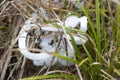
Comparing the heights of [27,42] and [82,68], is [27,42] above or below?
above

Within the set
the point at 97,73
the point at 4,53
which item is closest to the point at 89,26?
the point at 97,73

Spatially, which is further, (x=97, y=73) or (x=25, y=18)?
(x=25, y=18)

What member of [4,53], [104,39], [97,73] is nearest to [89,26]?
[104,39]

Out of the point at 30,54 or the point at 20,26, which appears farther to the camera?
the point at 20,26

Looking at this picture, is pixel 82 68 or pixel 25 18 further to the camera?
pixel 25 18

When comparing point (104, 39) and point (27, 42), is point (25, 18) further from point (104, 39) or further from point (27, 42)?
point (104, 39)

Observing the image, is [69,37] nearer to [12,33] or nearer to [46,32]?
[46,32]
